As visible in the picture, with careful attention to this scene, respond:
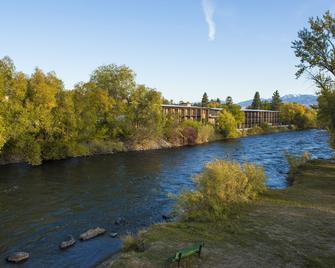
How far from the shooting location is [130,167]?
45.4m

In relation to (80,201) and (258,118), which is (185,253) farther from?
(258,118)

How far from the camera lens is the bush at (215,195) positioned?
19095 mm

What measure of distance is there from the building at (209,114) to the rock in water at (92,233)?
64.8 m

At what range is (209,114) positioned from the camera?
110 metres

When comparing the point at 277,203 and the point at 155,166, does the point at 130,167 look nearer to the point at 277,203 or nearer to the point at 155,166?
the point at 155,166

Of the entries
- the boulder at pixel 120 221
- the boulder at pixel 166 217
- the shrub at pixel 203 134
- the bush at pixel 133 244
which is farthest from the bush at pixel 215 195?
the shrub at pixel 203 134

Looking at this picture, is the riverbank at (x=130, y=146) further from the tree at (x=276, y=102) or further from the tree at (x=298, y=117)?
the tree at (x=276, y=102)

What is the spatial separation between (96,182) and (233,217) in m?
19.8

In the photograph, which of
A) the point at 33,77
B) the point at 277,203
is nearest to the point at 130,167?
the point at 33,77

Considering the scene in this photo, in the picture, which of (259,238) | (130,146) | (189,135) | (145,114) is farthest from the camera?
(189,135)

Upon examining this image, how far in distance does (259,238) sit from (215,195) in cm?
485

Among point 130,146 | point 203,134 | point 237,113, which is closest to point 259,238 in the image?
point 130,146

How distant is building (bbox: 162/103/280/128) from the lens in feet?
320

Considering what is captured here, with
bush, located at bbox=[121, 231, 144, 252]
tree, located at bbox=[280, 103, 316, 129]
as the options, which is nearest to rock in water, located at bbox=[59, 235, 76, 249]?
bush, located at bbox=[121, 231, 144, 252]
